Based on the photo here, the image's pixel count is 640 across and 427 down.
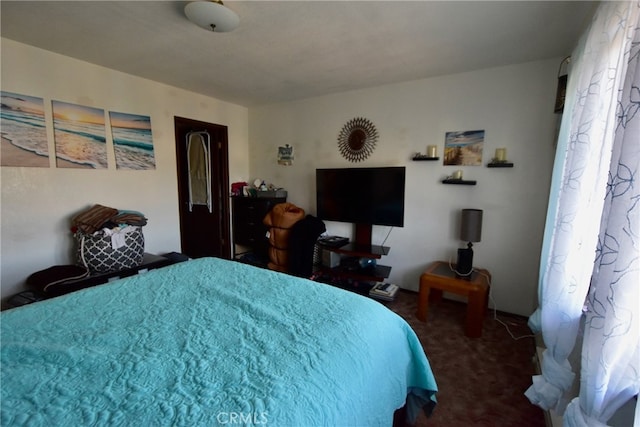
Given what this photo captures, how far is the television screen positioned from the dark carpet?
1.02 meters

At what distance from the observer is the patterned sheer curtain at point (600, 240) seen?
31.3 inches

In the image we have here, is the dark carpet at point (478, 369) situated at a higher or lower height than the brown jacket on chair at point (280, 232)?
lower

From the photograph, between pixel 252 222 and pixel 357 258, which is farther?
pixel 252 222

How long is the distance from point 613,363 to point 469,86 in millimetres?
2687

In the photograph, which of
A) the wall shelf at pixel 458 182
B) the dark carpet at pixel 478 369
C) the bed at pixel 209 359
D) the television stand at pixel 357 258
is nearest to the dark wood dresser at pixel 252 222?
the television stand at pixel 357 258

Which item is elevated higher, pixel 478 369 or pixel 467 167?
pixel 467 167

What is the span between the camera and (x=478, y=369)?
77.0 inches

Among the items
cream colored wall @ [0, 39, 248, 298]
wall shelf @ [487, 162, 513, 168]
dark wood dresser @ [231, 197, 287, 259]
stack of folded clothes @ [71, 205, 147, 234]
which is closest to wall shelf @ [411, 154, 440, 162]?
wall shelf @ [487, 162, 513, 168]

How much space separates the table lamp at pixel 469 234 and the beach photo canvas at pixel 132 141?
11.4 feet

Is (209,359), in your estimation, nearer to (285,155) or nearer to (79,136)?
(79,136)

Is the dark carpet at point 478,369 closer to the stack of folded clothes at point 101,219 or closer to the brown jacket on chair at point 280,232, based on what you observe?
the brown jacket on chair at point 280,232

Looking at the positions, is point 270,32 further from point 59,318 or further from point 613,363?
point 613,363

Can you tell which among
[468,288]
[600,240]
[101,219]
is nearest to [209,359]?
[600,240]

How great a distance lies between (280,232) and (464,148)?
2.26m
